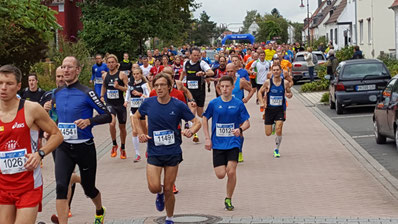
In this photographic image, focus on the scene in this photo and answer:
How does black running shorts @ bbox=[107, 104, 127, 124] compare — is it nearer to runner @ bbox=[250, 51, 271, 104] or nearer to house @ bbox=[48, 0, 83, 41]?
runner @ bbox=[250, 51, 271, 104]

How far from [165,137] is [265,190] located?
280 centimetres

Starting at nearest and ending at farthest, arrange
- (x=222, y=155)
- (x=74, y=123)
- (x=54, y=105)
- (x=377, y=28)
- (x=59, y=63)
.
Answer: (x=74, y=123)
(x=222, y=155)
(x=54, y=105)
(x=59, y=63)
(x=377, y=28)

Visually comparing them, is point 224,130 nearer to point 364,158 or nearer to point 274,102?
point 364,158

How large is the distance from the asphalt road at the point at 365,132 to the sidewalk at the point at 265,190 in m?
0.47

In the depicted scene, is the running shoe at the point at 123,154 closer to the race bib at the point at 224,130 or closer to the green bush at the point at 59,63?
the race bib at the point at 224,130

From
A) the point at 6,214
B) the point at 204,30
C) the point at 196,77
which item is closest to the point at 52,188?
the point at 6,214

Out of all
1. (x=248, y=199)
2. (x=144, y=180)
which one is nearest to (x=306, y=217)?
(x=248, y=199)

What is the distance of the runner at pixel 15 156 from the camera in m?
6.41

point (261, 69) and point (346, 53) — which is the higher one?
point (346, 53)

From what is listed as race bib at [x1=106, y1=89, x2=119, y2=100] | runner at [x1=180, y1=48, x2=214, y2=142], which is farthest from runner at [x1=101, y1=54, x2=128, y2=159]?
runner at [x1=180, y1=48, x2=214, y2=142]

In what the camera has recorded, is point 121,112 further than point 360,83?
No

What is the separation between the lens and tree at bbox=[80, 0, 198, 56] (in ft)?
138

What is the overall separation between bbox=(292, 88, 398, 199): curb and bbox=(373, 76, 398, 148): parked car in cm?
53

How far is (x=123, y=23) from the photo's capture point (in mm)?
42406
